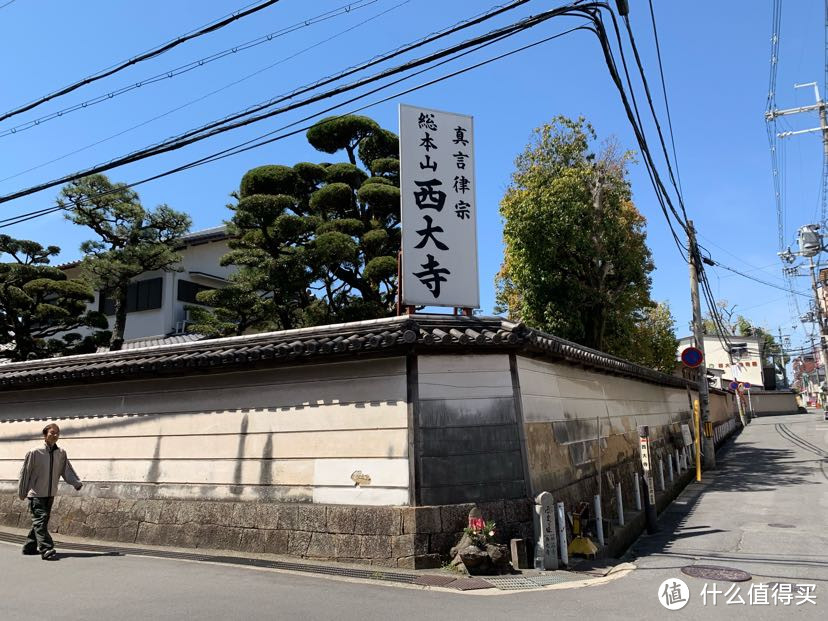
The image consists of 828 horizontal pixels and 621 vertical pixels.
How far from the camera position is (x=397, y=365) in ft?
26.7

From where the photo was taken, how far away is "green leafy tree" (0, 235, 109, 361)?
67.3 feet

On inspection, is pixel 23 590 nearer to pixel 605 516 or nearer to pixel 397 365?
pixel 397 365

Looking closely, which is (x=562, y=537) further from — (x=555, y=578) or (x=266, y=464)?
(x=266, y=464)

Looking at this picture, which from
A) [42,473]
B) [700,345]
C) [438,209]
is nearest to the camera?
[42,473]

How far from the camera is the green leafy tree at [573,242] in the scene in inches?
726

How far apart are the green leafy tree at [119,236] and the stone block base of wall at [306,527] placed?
13.0 metres

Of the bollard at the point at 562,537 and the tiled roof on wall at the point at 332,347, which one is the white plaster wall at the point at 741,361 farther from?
the tiled roof on wall at the point at 332,347

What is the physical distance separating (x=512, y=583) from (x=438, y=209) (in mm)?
5888

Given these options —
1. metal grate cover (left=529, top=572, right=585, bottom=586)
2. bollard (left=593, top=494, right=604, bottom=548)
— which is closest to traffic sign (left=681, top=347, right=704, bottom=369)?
bollard (left=593, top=494, right=604, bottom=548)

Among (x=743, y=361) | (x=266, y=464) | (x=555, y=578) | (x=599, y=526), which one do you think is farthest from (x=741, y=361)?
(x=266, y=464)

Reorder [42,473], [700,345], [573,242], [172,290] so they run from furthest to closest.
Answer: [172,290]
[700,345]
[573,242]
[42,473]

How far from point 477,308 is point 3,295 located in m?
19.5

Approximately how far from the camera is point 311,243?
19.3 meters

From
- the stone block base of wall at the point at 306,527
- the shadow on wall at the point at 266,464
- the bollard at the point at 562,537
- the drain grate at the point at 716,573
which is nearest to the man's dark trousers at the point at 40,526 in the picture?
the stone block base of wall at the point at 306,527
